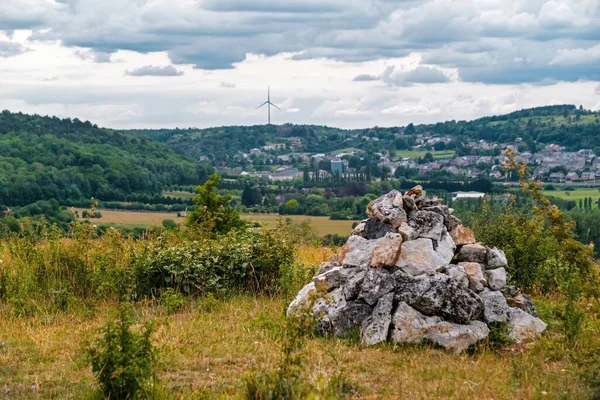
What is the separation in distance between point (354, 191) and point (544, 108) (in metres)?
81.5

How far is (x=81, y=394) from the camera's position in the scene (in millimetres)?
7844

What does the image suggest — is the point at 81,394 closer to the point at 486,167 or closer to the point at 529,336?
the point at 529,336

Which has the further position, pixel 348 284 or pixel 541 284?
pixel 541 284

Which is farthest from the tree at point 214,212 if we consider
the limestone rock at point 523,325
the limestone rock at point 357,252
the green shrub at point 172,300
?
the limestone rock at point 523,325

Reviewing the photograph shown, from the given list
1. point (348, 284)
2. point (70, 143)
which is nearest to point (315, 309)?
point (348, 284)

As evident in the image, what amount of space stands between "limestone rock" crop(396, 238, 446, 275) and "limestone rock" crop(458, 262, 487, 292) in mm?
464

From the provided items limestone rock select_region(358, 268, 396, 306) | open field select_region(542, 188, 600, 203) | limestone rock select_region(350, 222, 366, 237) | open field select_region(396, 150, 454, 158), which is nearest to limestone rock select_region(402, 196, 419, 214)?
limestone rock select_region(350, 222, 366, 237)

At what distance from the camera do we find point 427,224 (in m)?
11.4

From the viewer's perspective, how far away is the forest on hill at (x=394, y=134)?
371 feet

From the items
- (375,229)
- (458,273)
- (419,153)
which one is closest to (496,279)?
(458,273)

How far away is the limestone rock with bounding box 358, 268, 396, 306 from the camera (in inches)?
406

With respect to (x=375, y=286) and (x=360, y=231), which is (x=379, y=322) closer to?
(x=375, y=286)

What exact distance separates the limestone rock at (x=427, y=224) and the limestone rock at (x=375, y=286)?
117 centimetres

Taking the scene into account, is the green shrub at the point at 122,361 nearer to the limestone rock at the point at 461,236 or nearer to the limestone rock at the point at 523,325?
the limestone rock at the point at 523,325
